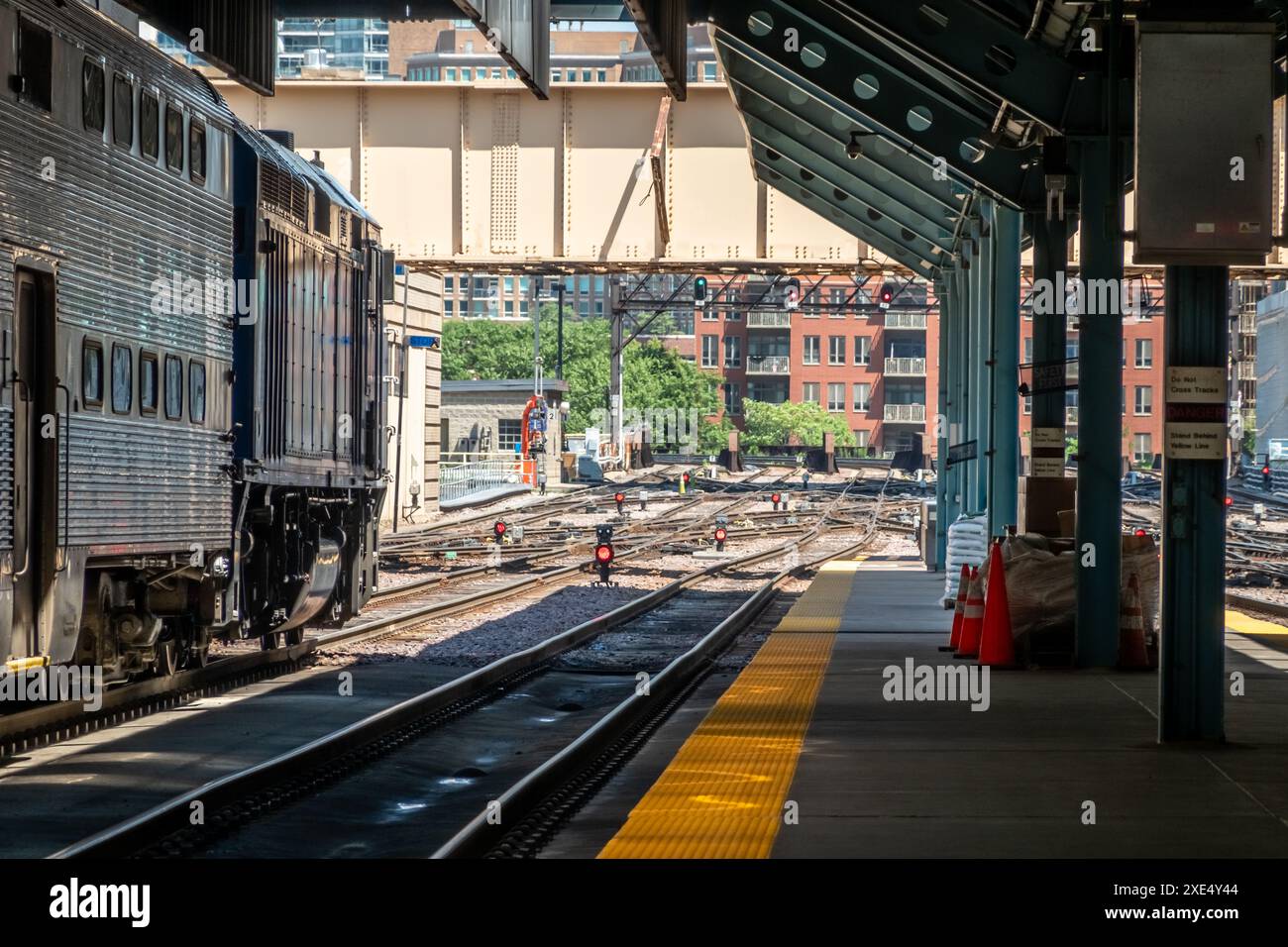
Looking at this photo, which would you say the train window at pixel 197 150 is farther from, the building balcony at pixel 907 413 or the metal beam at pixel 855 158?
the building balcony at pixel 907 413

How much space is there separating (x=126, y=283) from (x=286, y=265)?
410 cm

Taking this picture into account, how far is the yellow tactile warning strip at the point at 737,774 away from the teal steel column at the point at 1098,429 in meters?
2.39

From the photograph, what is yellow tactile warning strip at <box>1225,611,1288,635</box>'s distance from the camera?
20.6 m

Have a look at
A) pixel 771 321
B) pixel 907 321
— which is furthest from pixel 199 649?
pixel 771 321

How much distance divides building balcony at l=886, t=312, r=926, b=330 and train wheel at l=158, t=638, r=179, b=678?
108324 millimetres

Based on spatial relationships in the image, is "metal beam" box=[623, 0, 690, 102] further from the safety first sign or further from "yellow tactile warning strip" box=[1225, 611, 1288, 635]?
"yellow tactile warning strip" box=[1225, 611, 1288, 635]

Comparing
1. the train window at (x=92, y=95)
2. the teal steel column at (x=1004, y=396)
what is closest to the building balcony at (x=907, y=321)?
the teal steel column at (x=1004, y=396)

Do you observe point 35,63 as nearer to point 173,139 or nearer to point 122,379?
point 122,379

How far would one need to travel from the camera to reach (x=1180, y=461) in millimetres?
11086

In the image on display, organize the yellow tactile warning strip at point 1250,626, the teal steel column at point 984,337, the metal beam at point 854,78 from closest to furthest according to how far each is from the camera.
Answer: the metal beam at point 854,78, the yellow tactile warning strip at point 1250,626, the teal steel column at point 984,337

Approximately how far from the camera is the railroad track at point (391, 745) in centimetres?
955

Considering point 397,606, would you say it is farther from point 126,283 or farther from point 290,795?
point 290,795

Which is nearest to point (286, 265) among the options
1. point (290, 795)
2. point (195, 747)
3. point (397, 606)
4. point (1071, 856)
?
point (195, 747)

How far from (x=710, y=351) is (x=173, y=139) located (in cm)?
11605
